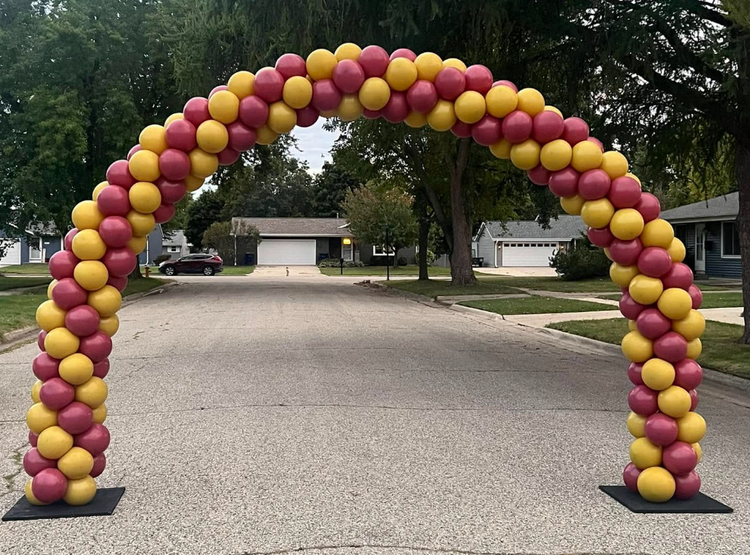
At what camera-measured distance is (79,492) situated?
4637 mm

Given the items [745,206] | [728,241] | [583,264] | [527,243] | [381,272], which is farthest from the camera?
[527,243]

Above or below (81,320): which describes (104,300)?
above

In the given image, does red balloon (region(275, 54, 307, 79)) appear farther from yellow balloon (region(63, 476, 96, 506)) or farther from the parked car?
the parked car

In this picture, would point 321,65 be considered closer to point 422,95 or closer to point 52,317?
point 422,95

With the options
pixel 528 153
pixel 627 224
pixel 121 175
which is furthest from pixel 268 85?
pixel 627 224

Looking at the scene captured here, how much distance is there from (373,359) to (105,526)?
6730 mm

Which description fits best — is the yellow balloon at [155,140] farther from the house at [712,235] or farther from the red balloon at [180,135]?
the house at [712,235]

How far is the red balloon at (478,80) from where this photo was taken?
5.02 metres

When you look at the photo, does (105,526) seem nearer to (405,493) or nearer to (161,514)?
(161,514)

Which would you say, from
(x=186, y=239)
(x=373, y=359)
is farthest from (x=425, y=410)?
(x=186, y=239)

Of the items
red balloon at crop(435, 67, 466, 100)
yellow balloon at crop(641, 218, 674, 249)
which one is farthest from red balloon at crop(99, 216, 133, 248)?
yellow balloon at crop(641, 218, 674, 249)

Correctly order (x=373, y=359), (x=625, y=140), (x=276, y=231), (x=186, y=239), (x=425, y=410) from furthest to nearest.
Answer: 1. (x=186, y=239)
2. (x=276, y=231)
3. (x=625, y=140)
4. (x=373, y=359)
5. (x=425, y=410)

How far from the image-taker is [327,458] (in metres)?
5.68

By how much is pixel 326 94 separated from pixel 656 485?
11.5 ft
